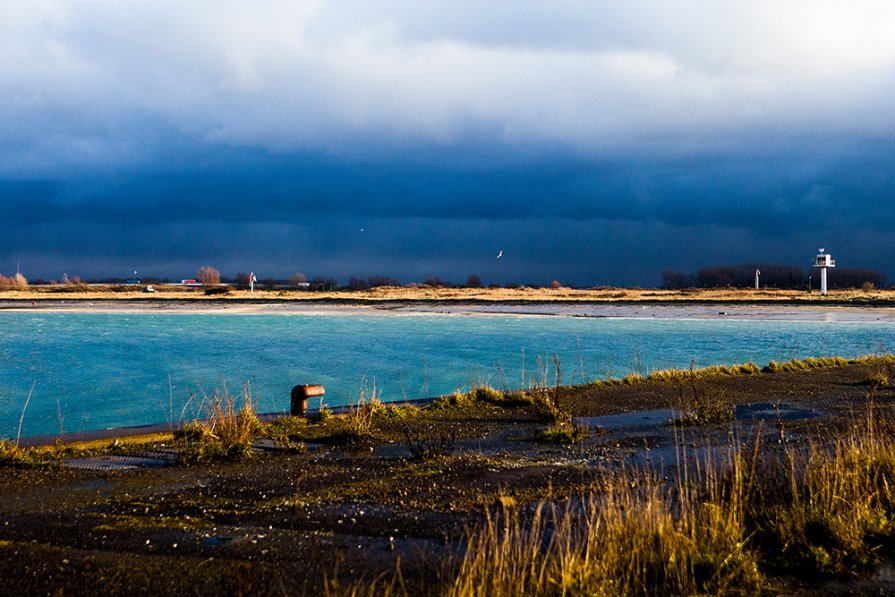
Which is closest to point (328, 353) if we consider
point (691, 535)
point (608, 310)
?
point (691, 535)

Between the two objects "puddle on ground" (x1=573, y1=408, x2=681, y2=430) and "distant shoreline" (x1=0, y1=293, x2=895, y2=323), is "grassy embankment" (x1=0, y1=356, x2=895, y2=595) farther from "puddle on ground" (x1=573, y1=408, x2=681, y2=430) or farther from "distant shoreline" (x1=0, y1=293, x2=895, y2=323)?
"distant shoreline" (x1=0, y1=293, x2=895, y2=323)

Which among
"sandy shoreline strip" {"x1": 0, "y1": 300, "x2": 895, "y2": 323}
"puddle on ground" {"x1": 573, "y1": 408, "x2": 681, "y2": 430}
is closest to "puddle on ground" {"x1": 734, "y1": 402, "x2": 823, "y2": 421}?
"puddle on ground" {"x1": 573, "y1": 408, "x2": 681, "y2": 430}

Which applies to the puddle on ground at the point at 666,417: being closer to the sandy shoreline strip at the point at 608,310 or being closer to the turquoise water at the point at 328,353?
the turquoise water at the point at 328,353

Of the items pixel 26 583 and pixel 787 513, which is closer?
pixel 26 583

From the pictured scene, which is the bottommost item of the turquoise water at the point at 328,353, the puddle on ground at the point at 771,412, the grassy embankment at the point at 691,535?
the turquoise water at the point at 328,353

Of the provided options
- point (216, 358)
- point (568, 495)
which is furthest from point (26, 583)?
point (216, 358)

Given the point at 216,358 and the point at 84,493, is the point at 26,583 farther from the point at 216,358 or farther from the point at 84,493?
the point at 216,358

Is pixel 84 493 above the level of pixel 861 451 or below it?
below

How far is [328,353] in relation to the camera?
22172mm

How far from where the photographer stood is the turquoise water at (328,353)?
565 inches

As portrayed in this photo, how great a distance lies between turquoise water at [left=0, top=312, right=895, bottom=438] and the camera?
14344 mm

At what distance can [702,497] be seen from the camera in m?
5.89

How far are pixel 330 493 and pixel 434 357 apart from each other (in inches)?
593

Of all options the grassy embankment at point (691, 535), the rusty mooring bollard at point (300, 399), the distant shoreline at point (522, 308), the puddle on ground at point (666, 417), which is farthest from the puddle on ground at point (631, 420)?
the distant shoreline at point (522, 308)
